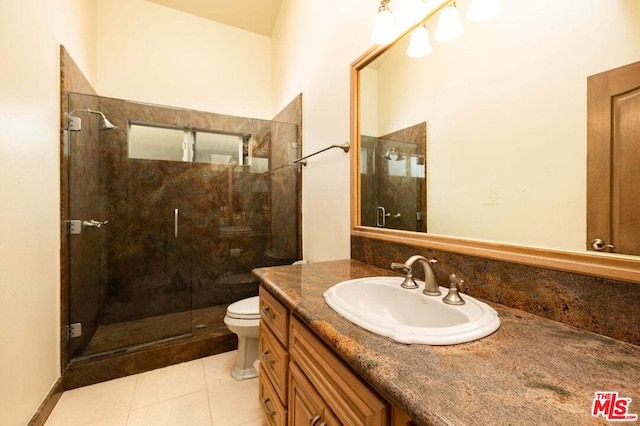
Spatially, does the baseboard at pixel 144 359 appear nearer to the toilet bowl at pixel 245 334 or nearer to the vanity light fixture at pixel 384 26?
the toilet bowl at pixel 245 334

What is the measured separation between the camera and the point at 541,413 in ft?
1.29

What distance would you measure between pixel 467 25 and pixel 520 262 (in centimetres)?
85

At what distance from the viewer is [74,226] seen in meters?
1.71

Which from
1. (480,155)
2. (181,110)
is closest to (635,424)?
(480,155)

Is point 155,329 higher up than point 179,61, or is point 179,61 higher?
point 179,61

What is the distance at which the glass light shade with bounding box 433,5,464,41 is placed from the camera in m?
1.02

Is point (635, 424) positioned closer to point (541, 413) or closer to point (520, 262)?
point (541, 413)

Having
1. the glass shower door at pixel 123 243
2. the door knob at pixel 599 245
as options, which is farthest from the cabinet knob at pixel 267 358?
the glass shower door at pixel 123 243

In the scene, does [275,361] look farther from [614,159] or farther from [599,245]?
[614,159]

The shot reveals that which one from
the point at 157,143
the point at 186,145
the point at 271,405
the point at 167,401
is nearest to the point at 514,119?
the point at 271,405

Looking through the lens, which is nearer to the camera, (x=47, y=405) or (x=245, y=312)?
(x=47, y=405)

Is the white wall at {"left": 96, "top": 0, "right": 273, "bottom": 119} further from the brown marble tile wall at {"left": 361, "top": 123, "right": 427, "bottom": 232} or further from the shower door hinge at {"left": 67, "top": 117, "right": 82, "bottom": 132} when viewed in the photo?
the brown marble tile wall at {"left": 361, "top": 123, "right": 427, "bottom": 232}

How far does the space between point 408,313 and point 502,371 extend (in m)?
0.47

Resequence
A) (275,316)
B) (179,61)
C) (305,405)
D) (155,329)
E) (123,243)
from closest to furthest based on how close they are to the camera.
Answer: (305,405) → (275,316) → (155,329) → (123,243) → (179,61)
